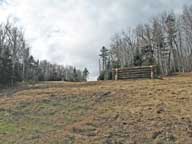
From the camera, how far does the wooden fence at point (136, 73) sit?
2719cm

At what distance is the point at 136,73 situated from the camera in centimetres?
2766

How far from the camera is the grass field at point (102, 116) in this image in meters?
12.7

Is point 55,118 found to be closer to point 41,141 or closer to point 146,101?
point 41,141

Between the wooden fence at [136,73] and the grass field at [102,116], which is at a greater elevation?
the wooden fence at [136,73]

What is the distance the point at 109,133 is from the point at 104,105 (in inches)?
160

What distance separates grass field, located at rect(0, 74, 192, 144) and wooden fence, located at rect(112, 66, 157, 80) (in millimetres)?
6244

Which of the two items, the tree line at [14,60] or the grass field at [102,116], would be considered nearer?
the grass field at [102,116]

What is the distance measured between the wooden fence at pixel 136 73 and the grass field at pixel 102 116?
6.24 metres

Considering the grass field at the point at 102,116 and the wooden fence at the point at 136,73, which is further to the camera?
the wooden fence at the point at 136,73

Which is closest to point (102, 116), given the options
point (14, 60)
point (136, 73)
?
point (136, 73)

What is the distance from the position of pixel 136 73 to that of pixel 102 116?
12.9 m

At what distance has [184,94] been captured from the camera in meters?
17.8

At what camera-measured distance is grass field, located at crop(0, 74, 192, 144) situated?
1273cm

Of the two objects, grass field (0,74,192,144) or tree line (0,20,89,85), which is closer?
grass field (0,74,192,144)
